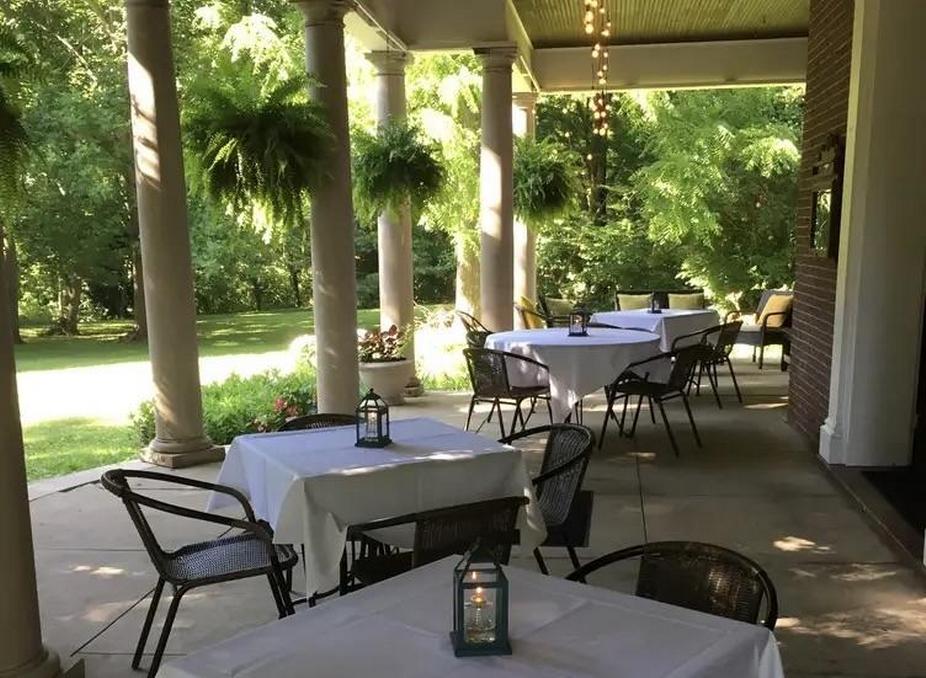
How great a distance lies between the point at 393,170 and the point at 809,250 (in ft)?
10.7

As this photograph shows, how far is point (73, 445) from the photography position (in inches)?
320

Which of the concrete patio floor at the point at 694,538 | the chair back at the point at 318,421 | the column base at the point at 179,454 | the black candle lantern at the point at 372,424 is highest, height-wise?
the black candle lantern at the point at 372,424

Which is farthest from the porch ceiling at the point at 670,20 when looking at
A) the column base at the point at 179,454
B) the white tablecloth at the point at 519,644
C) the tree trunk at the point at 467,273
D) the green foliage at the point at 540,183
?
the white tablecloth at the point at 519,644

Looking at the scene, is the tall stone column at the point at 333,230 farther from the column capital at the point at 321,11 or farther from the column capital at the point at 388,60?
the column capital at the point at 388,60

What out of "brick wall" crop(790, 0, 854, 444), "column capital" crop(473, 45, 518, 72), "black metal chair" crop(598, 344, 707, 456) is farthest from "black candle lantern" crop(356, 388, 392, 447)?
"column capital" crop(473, 45, 518, 72)

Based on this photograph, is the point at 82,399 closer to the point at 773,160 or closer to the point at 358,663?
the point at 358,663

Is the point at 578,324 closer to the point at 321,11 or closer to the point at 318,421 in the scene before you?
the point at 321,11

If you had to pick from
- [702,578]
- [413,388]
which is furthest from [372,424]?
[413,388]

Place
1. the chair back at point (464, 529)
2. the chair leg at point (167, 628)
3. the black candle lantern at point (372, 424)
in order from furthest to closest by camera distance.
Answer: the black candle lantern at point (372, 424)
the chair leg at point (167, 628)
the chair back at point (464, 529)

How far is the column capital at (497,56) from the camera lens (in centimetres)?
794

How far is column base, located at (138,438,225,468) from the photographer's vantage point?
5.35 meters

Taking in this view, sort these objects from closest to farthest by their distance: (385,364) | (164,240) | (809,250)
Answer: (164,240) < (809,250) < (385,364)

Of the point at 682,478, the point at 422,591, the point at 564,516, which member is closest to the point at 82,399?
the point at 682,478

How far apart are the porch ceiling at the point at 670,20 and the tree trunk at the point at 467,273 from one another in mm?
3277
